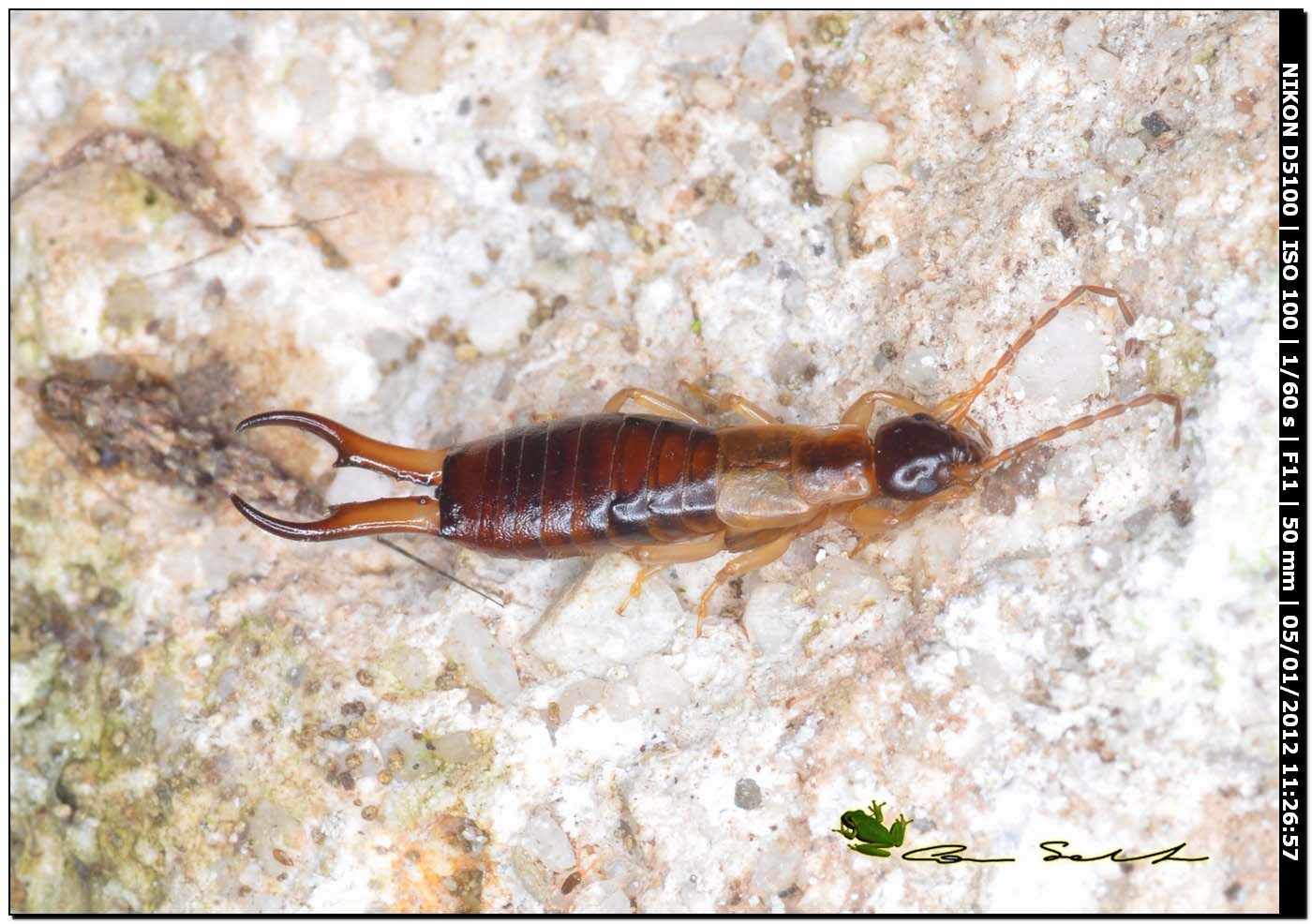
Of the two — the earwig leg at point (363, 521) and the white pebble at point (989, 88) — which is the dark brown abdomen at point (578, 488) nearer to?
the earwig leg at point (363, 521)

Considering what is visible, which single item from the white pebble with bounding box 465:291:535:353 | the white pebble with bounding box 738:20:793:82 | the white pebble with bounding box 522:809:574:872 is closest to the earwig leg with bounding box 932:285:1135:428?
the white pebble with bounding box 738:20:793:82

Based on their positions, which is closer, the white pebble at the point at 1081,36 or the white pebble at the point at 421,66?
the white pebble at the point at 1081,36

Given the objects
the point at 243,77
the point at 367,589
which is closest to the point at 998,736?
the point at 367,589

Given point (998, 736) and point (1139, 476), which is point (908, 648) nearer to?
point (998, 736)

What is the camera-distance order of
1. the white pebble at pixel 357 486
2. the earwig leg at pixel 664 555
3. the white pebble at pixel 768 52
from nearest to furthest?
1. the earwig leg at pixel 664 555
2. the white pebble at pixel 768 52
3. the white pebble at pixel 357 486

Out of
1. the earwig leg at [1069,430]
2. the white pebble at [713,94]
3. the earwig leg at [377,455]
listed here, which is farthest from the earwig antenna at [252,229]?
the earwig leg at [1069,430]

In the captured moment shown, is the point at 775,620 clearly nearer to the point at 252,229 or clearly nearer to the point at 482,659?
the point at 482,659
